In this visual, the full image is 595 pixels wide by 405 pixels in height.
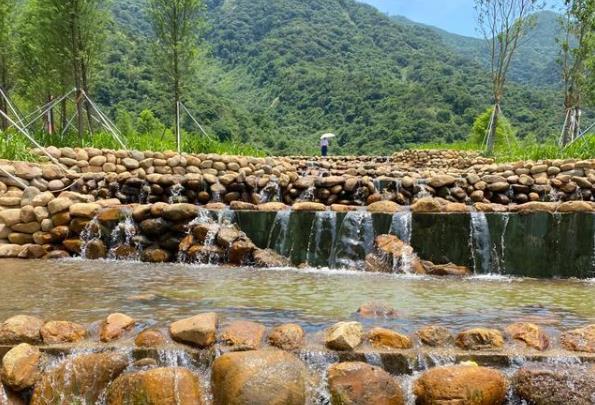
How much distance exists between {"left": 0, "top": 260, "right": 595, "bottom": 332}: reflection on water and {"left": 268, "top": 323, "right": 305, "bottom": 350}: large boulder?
309 millimetres

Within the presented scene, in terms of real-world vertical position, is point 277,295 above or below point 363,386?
below

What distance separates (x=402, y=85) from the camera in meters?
40.8

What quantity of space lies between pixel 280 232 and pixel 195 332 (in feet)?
14.0

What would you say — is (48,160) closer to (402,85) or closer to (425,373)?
(425,373)

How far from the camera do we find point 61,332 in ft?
11.9

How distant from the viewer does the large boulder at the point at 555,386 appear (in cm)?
304

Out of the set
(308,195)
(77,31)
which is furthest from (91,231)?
(77,31)

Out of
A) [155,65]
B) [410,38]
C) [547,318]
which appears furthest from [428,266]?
[410,38]

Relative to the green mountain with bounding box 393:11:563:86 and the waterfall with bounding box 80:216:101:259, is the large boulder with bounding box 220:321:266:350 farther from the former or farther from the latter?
the green mountain with bounding box 393:11:563:86

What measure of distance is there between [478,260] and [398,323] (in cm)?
366

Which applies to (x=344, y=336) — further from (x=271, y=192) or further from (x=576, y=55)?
(x=576, y=55)

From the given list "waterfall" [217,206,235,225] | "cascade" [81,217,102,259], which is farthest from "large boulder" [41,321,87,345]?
"cascade" [81,217,102,259]

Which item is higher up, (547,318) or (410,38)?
(410,38)

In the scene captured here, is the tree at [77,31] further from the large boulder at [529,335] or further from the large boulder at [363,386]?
the large boulder at [529,335]
